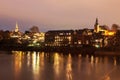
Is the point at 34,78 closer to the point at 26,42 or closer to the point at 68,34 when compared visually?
the point at 68,34

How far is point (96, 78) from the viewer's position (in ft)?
127

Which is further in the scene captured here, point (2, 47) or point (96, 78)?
point (2, 47)

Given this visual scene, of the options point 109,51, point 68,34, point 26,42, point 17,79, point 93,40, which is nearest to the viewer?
point 17,79

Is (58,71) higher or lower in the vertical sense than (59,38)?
lower

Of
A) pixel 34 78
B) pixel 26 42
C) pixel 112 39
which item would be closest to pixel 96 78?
pixel 34 78

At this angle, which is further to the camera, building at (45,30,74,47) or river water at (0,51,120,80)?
building at (45,30,74,47)

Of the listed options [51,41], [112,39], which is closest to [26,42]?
[51,41]

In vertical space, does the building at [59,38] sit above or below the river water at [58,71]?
above

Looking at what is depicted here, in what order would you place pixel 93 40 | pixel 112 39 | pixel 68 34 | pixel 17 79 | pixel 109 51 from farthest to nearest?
pixel 68 34 < pixel 93 40 < pixel 112 39 < pixel 109 51 < pixel 17 79

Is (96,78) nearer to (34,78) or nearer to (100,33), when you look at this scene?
(34,78)

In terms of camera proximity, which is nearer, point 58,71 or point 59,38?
point 58,71

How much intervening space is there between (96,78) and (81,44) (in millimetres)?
121807

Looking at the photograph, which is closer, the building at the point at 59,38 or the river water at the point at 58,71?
the river water at the point at 58,71

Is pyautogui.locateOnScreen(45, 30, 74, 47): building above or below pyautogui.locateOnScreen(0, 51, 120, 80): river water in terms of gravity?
above
